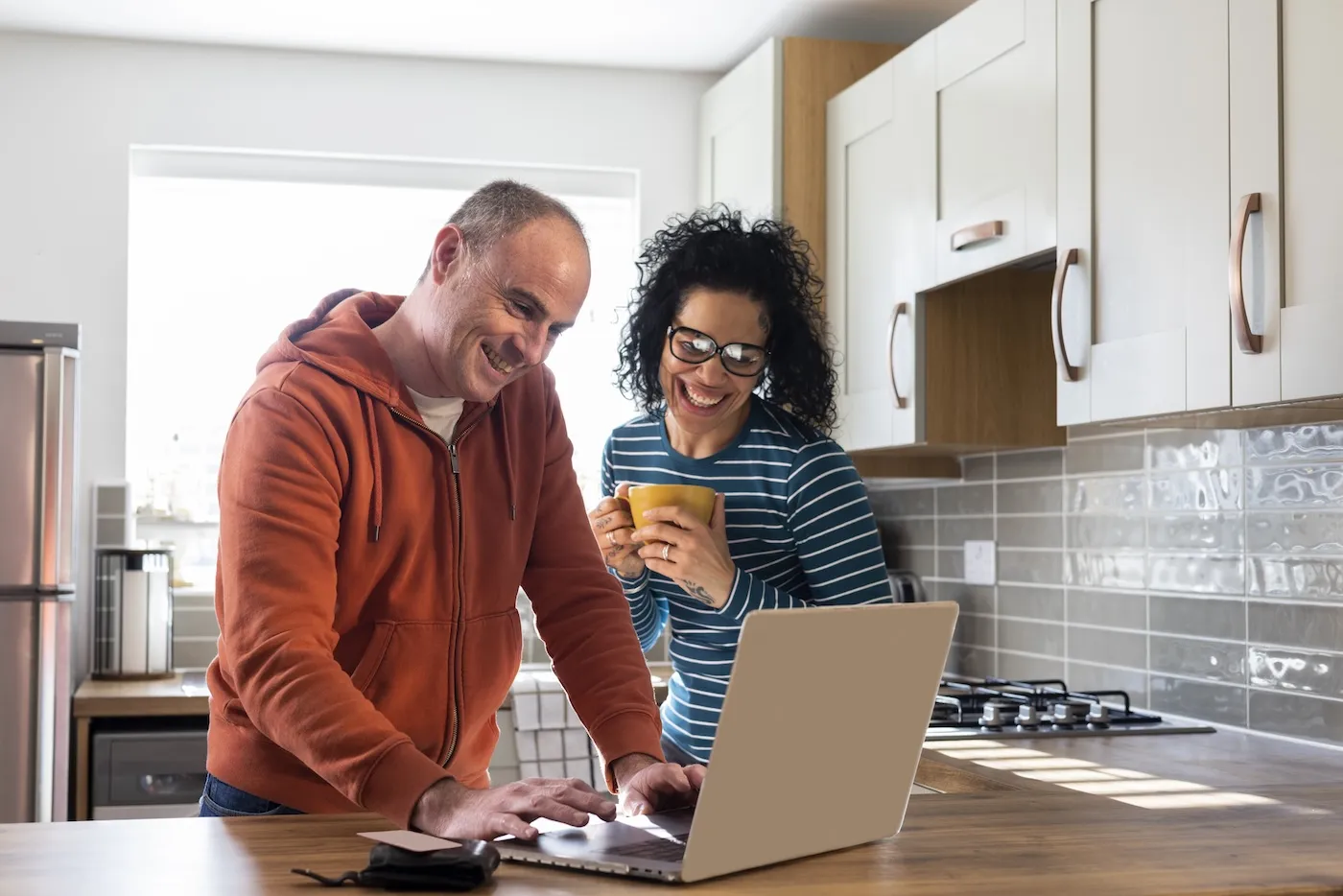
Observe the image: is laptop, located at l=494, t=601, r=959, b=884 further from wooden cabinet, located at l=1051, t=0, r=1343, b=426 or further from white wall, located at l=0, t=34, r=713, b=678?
white wall, located at l=0, t=34, r=713, b=678

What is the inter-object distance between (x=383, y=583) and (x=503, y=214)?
0.38 meters

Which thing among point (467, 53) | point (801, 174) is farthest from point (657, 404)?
point (467, 53)

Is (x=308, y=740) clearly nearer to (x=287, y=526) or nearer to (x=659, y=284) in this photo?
(x=287, y=526)

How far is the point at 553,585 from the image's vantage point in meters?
1.58

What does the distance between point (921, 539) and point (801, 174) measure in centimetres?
93

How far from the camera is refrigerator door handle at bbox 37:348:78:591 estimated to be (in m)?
3.02

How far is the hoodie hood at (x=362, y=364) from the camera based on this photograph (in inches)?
54.9

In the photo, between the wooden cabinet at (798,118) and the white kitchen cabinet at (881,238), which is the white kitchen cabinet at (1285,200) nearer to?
the white kitchen cabinet at (881,238)

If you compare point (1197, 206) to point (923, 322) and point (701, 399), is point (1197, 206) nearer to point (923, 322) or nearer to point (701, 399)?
point (701, 399)

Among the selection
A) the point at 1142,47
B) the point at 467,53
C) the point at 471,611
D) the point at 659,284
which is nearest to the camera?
the point at 471,611

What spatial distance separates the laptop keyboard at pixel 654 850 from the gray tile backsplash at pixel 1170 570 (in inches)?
60.3

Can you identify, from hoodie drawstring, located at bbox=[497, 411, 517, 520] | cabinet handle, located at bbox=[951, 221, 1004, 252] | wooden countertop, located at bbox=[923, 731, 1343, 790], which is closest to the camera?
hoodie drawstring, located at bbox=[497, 411, 517, 520]

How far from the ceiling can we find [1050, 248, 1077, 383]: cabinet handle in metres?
1.19

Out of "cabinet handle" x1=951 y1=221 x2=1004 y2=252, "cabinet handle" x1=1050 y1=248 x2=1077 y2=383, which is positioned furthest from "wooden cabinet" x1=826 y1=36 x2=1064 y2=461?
"cabinet handle" x1=1050 y1=248 x2=1077 y2=383
